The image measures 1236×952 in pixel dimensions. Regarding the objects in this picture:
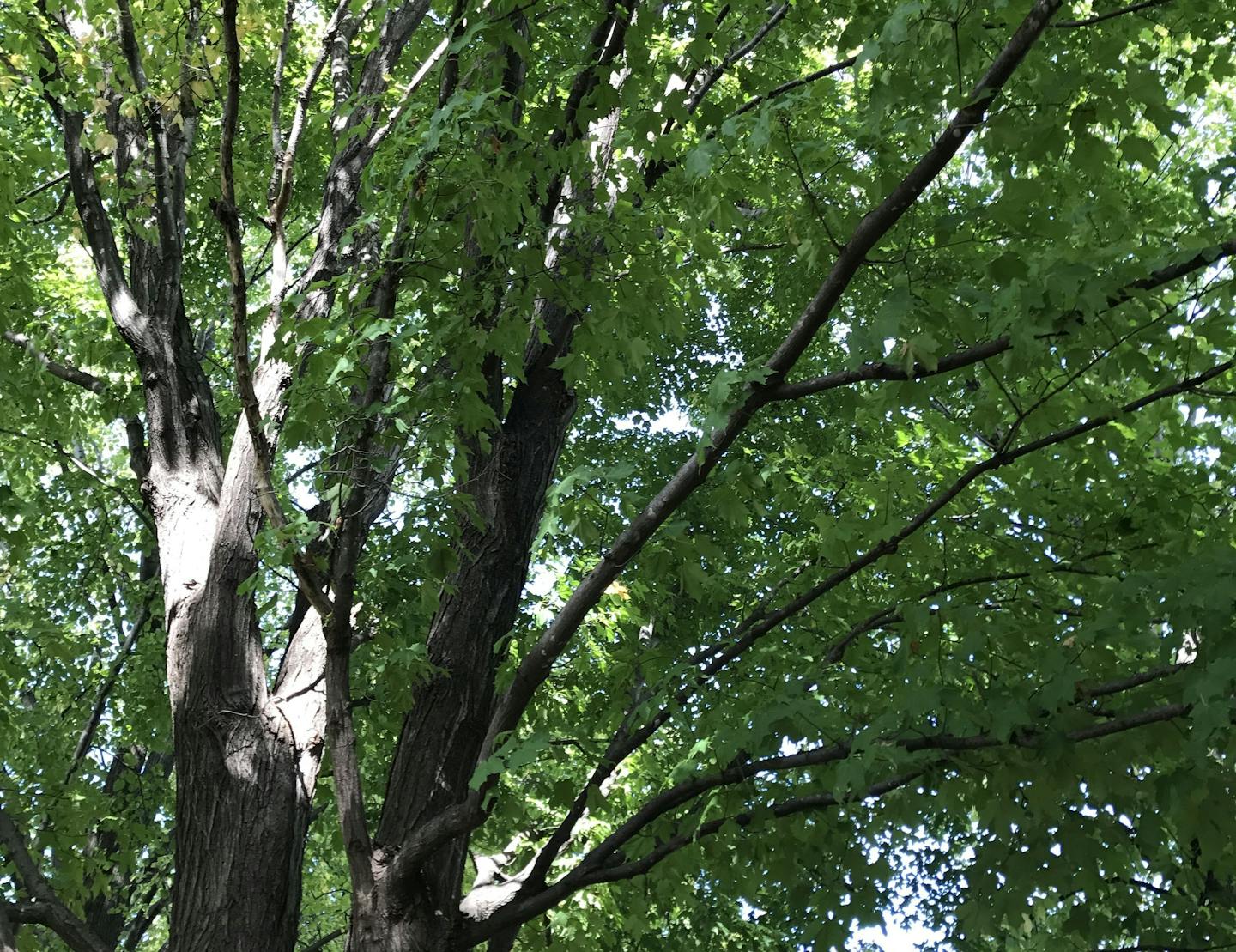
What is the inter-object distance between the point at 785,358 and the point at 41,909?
3237 millimetres

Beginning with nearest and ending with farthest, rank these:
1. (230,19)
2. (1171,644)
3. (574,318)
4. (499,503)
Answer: (1171,644)
(230,19)
(499,503)
(574,318)

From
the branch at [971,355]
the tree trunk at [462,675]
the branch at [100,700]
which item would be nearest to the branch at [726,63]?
the tree trunk at [462,675]

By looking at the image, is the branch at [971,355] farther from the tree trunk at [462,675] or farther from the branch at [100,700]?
the branch at [100,700]

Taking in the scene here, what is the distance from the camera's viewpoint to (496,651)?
4.22 m

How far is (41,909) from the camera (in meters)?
3.90

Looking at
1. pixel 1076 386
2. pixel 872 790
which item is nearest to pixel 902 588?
pixel 1076 386

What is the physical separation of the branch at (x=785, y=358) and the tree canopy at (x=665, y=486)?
0.02m

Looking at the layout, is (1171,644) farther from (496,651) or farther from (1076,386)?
(496,651)

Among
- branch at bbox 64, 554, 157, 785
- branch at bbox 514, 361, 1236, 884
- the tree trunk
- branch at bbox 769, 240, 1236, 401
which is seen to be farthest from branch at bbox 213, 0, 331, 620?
branch at bbox 64, 554, 157, 785

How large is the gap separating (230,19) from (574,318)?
6.86ft

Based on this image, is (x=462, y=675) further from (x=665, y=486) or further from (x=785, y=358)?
(x=785, y=358)

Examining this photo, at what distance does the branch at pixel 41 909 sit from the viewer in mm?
3895

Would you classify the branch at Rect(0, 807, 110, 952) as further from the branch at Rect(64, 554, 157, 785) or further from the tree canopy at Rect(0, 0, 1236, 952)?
the branch at Rect(64, 554, 157, 785)

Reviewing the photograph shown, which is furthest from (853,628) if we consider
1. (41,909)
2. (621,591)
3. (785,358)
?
(41,909)
